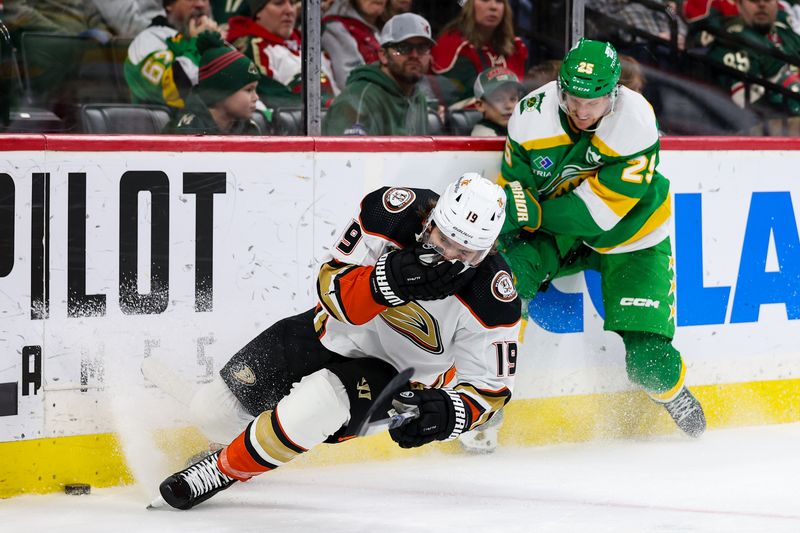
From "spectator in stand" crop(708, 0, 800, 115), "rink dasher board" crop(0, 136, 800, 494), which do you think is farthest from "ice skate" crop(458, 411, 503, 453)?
"spectator in stand" crop(708, 0, 800, 115)

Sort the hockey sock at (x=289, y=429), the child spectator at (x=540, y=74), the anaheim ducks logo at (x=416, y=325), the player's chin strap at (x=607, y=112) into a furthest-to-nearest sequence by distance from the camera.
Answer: the child spectator at (x=540, y=74)
the player's chin strap at (x=607, y=112)
the anaheim ducks logo at (x=416, y=325)
the hockey sock at (x=289, y=429)

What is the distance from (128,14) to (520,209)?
1371 mm

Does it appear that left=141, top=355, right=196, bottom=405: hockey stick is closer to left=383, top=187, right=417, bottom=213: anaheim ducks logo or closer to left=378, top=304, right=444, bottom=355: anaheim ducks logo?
left=378, top=304, right=444, bottom=355: anaheim ducks logo

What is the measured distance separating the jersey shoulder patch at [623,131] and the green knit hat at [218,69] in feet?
3.74

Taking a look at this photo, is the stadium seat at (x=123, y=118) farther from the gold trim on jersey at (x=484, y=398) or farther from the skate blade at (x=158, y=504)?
the gold trim on jersey at (x=484, y=398)

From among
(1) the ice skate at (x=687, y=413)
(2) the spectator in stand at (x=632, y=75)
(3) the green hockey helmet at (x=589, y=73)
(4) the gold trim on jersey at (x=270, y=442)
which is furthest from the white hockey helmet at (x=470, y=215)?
(2) the spectator in stand at (x=632, y=75)

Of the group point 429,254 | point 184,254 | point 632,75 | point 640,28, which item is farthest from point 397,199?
point 640,28

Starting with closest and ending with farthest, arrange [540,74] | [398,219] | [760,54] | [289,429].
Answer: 1. [289,429]
2. [398,219]
3. [540,74]
4. [760,54]

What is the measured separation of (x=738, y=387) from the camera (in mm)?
4734

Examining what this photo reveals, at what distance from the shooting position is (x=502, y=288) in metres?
3.24

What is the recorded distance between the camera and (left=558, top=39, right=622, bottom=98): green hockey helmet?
3.87m

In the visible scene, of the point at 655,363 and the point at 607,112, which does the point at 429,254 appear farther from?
the point at 655,363

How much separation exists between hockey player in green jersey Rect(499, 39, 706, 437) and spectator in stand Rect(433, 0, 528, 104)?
0.28m

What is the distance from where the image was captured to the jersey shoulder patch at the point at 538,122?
4.04m
